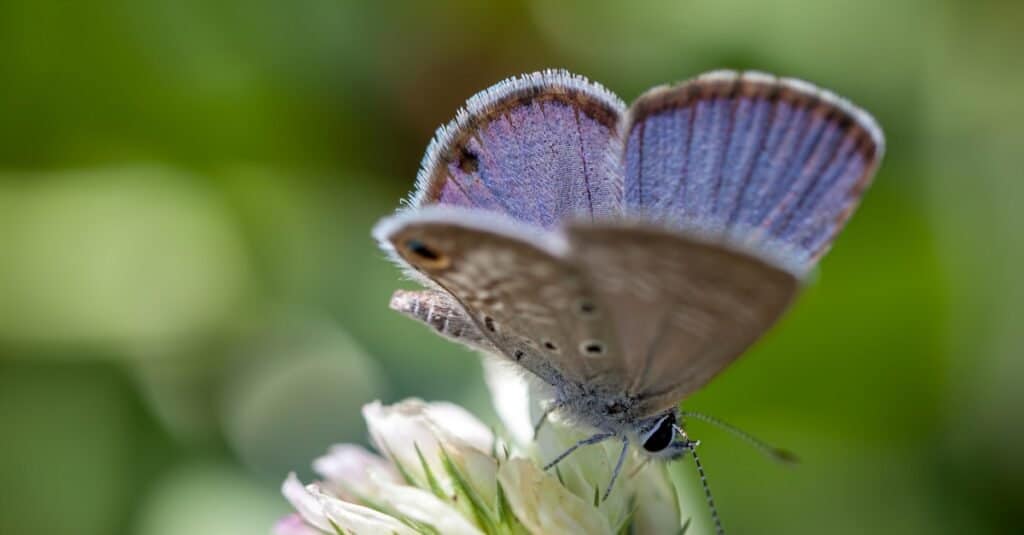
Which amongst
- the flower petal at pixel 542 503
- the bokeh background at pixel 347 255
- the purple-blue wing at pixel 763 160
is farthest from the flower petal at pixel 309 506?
the bokeh background at pixel 347 255

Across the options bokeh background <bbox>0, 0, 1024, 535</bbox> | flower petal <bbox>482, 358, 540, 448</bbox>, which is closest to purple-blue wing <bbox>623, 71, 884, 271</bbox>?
flower petal <bbox>482, 358, 540, 448</bbox>

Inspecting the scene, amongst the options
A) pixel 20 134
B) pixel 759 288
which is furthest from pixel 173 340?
pixel 759 288

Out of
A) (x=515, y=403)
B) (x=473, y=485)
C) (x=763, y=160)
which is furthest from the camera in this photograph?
(x=515, y=403)

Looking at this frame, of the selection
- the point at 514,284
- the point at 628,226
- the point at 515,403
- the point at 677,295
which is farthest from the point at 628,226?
the point at 515,403

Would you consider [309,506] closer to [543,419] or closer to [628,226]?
[543,419]

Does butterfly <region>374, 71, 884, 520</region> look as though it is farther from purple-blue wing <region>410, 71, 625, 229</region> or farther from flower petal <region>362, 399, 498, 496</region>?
flower petal <region>362, 399, 498, 496</region>

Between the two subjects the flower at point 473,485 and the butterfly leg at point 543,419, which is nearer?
the flower at point 473,485

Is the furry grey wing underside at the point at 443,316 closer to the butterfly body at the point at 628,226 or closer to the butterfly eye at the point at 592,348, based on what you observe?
the butterfly body at the point at 628,226
